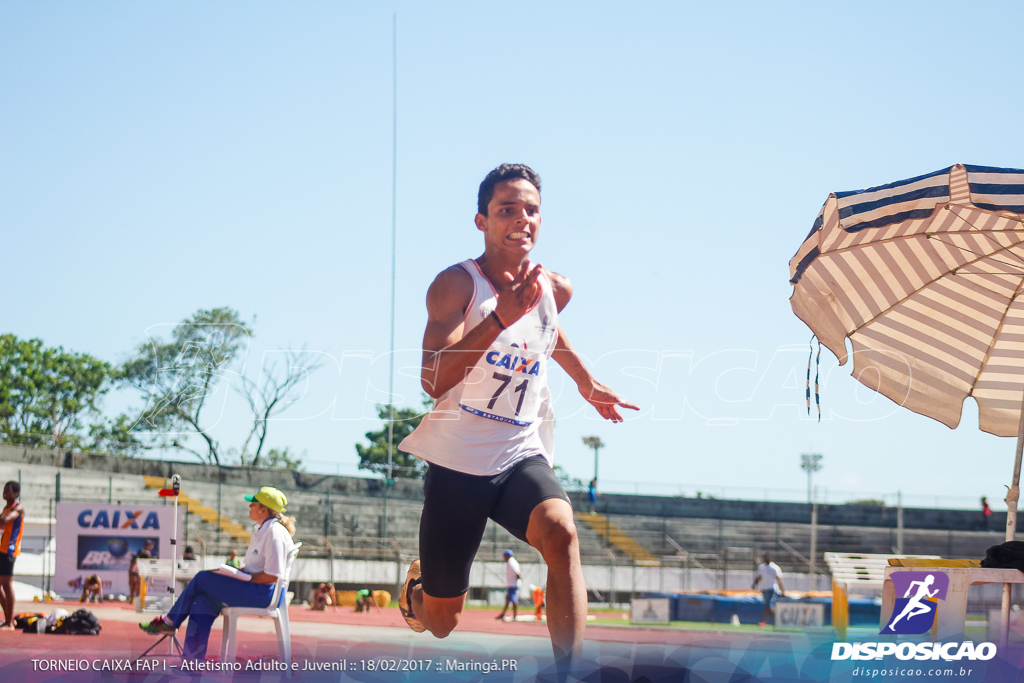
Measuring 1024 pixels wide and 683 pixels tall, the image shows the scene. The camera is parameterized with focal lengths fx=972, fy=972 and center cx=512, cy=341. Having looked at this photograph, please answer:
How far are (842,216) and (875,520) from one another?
3977 centimetres

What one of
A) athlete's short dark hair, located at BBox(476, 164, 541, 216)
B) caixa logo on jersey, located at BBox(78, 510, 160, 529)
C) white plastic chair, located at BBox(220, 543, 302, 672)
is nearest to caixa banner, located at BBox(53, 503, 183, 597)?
caixa logo on jersey, located at BBox(78, 510, 160, 529)

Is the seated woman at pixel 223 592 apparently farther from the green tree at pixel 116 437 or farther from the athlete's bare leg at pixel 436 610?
the green tree at pixel 116 437

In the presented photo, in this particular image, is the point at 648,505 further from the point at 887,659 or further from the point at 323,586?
the point at 887,659

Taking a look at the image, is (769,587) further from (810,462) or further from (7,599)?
(810,462)

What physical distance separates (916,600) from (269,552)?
4.03 meters

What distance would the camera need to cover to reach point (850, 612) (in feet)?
60.0

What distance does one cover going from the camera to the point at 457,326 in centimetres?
385

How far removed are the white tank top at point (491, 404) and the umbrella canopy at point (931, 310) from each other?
8.10 ft

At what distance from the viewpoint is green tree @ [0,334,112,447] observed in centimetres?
4845

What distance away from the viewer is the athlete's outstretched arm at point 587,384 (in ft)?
14.7

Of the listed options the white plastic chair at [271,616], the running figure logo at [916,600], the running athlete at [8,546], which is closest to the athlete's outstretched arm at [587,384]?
the running figure logo at [916,600]

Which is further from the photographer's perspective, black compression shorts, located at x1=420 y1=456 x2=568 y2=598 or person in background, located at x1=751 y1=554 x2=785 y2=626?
person in background, located at x1=751 y1=554 x2=785 y2=626

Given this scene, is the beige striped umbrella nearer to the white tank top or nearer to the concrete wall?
the white tank top

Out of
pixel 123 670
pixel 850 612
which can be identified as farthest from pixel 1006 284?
pixel 850 612
